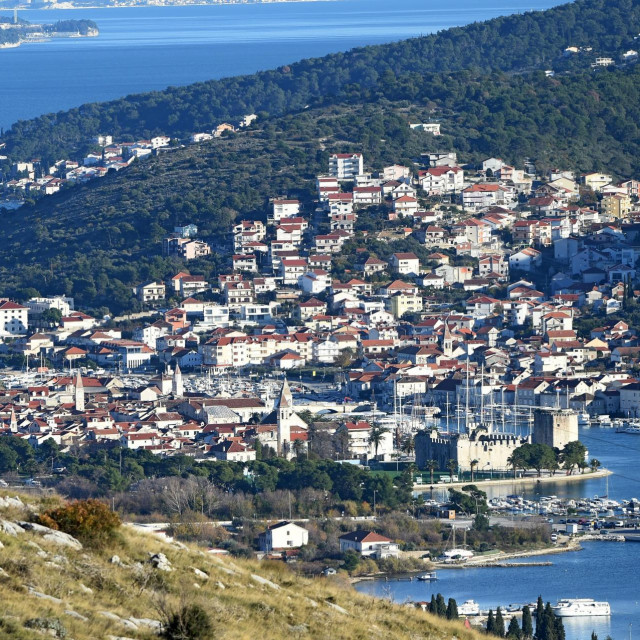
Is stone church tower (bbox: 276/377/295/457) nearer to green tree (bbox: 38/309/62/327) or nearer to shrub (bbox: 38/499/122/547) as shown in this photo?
green tree (bbox: 38/309/62/327)

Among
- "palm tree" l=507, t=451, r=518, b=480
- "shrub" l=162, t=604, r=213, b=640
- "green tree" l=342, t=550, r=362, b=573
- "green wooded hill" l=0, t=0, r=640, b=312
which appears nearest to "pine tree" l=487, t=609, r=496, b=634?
"green tree" l=342, t=550, r=362, b=573

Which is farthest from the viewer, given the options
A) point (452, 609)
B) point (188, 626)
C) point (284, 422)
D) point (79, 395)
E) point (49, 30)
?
point (49, 30)

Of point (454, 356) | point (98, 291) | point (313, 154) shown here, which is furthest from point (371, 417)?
point (313, 154)

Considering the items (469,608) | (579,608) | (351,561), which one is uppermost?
(351,561)

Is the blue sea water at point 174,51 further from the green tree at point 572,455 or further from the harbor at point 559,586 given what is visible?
the harbor at point 559,586

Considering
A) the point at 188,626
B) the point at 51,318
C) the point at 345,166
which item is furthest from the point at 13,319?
the point at 188,626

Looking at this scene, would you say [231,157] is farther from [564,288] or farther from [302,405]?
[302,405]

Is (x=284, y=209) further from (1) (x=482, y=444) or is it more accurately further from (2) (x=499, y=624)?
(2) (x=499, y=624)

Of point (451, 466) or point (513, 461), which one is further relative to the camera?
point (513, 461)
